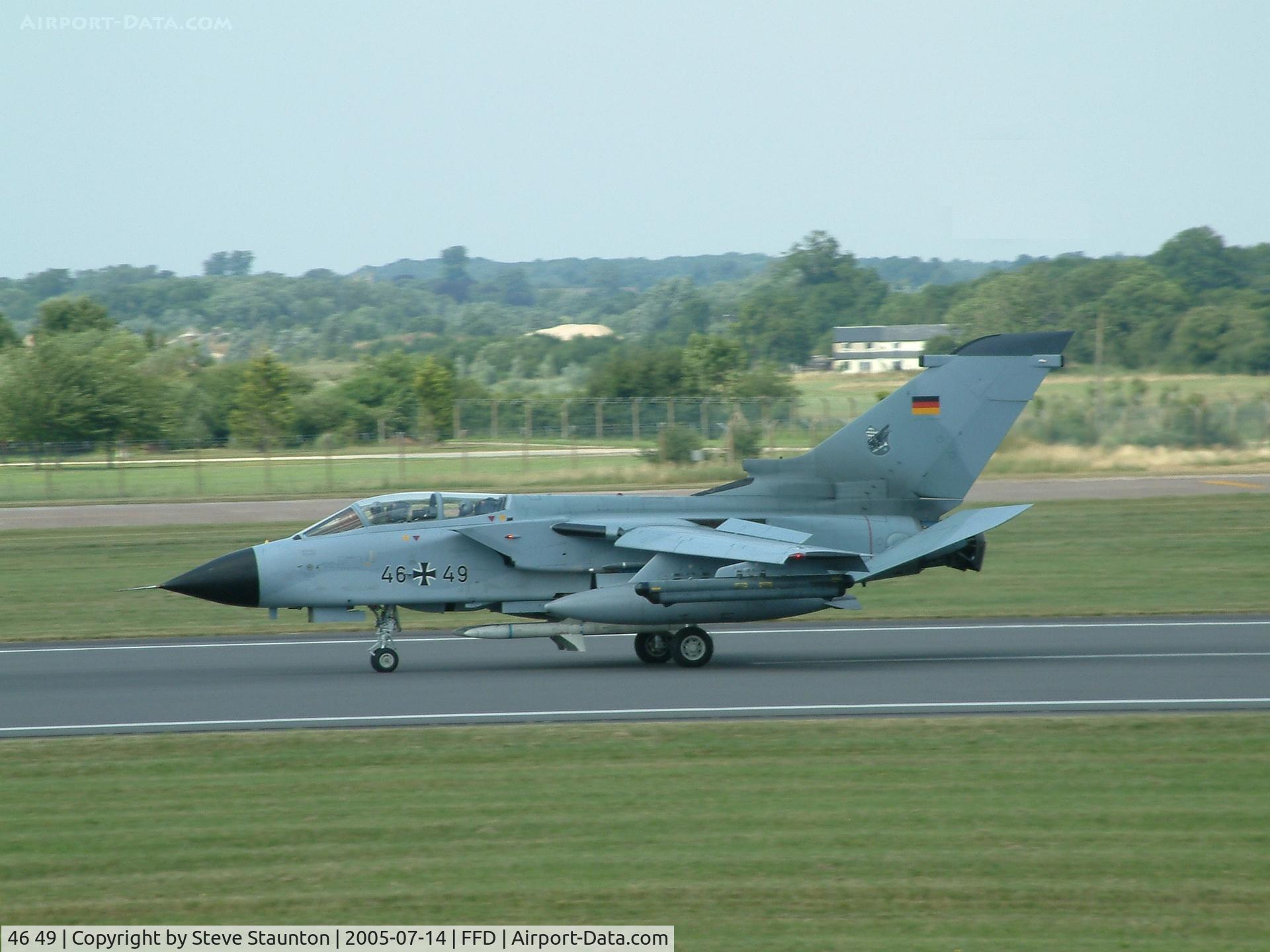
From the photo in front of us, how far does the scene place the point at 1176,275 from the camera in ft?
305

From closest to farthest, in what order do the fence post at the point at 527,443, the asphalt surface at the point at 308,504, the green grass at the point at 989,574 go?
the green grass at the point at 989,574 < the asphalt surface at the point at 308,504 < the fence post at the point at 527,443

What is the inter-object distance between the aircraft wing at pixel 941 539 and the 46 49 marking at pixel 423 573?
5.12m

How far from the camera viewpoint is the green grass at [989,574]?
21.4m

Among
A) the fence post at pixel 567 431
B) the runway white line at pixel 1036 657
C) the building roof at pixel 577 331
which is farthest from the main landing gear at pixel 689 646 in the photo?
the building roof at pixel 577 331

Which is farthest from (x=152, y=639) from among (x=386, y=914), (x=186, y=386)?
(x=186, y=386)

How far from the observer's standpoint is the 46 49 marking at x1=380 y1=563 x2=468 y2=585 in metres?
16.7

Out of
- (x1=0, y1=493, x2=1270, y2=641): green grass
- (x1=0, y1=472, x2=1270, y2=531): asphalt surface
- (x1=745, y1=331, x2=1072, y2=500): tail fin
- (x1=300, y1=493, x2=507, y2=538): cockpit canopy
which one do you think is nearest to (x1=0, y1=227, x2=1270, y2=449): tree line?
(x1=0, y1=472, x2=1270, y2=531): asphalt surface

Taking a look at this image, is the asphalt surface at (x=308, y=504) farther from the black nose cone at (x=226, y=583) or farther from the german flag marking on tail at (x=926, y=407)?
the german flag marking on tail at (x=926, y=407)

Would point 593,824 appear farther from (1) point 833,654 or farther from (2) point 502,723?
(1) point 833,654

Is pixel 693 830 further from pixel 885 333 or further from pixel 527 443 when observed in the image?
pixel 885 333

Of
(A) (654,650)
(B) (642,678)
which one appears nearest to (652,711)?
(B) (642,678)

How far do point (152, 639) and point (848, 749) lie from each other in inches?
485

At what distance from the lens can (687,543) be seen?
53.8 ft

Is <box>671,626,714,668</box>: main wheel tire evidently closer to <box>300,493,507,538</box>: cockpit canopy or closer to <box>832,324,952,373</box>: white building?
<box>300,493,507,538</box>: cockpit canopy
